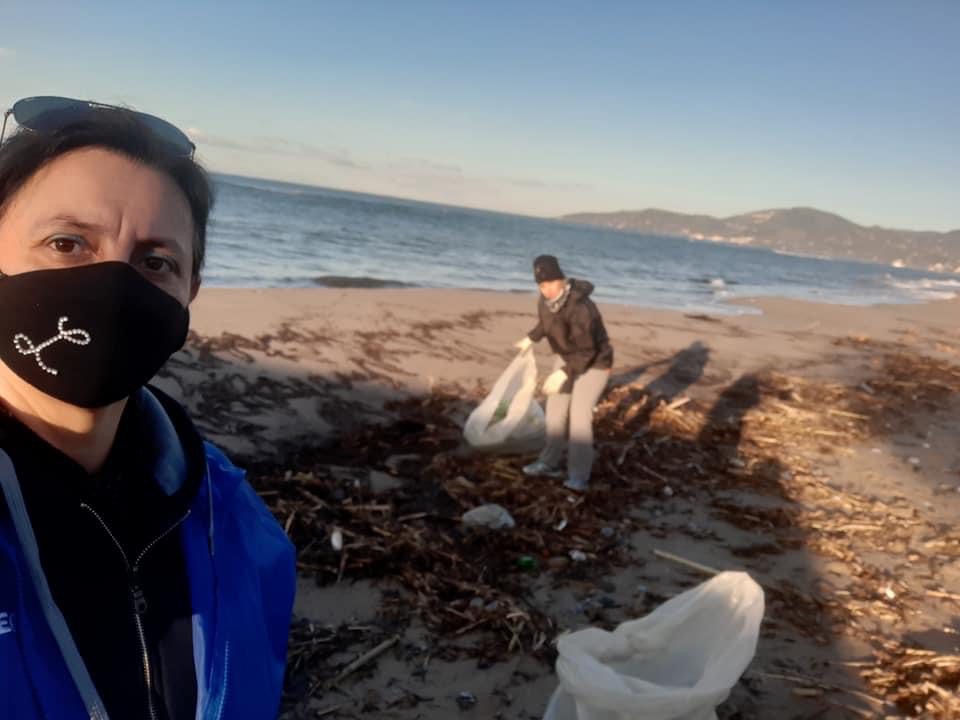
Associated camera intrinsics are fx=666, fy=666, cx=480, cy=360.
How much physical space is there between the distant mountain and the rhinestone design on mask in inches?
6356

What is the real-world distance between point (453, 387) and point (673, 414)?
2.57 m

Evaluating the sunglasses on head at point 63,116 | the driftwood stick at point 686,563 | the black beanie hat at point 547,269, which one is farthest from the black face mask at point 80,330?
the black beanie hat at point 547,269

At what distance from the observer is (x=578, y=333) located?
5.76 metres

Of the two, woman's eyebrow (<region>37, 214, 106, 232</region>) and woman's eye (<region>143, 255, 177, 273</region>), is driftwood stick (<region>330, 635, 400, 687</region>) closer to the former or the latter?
woman's eye (<region>143, 255, 177, 273</region>)

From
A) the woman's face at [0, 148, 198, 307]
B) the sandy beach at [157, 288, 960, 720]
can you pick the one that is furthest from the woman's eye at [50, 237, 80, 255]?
the sandy beach at [157, 288, 960, 720]

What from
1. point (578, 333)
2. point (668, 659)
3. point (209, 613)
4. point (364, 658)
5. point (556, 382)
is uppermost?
point (578, 333)

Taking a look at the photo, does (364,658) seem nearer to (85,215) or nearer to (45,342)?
(45,342)

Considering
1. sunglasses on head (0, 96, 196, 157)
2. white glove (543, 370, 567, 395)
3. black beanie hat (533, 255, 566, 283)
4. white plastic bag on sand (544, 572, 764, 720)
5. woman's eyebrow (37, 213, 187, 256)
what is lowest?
white plastic bag on sand (544, 572, 764, 720)

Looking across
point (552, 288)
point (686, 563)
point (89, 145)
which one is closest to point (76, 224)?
point (89, 145)

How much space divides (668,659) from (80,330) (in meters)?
2.57

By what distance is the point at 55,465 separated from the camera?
121 centimetres

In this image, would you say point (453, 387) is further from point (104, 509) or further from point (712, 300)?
point (712, 300)

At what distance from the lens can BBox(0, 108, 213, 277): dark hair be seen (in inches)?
48.5

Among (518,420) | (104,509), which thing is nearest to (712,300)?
(518,420)
